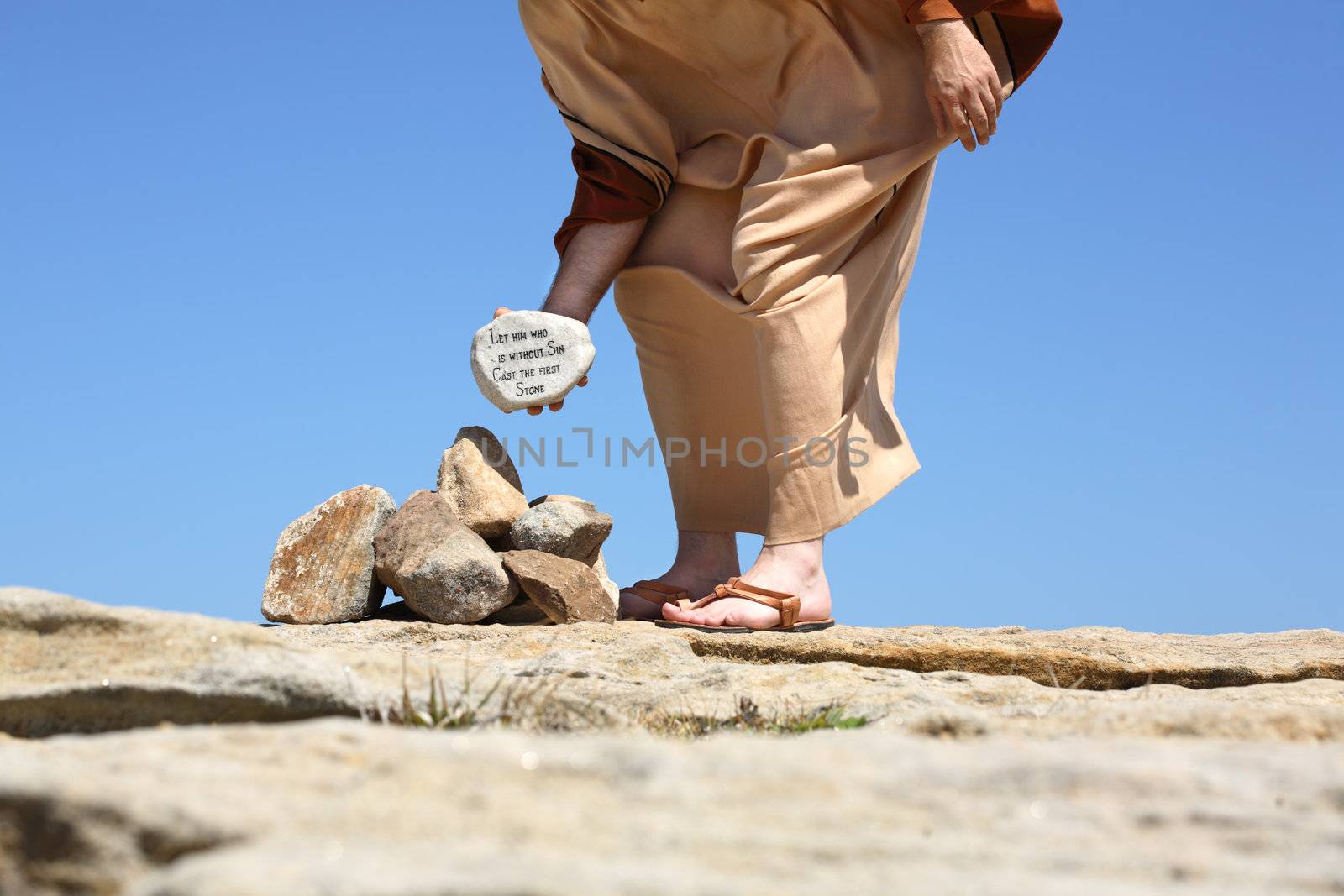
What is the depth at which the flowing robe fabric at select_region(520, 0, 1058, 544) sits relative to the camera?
325cm

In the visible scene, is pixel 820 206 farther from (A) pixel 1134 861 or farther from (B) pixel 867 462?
(A) pixel 1134 861

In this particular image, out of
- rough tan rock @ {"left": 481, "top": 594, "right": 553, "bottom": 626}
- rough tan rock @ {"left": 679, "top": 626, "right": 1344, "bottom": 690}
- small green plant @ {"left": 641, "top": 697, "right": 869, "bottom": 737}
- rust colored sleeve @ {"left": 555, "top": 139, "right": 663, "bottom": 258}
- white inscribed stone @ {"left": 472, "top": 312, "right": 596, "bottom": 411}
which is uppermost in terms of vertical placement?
rust colored sleeve @ {"left": 555, "top": 139, "right": 663, "bottom": 258}

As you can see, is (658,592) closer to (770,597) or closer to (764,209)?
(770,597)

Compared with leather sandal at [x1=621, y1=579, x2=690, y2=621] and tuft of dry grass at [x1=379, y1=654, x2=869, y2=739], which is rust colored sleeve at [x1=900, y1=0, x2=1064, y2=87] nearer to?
leather sandal at [x1=621, y1=579, x2=690, y2=621]

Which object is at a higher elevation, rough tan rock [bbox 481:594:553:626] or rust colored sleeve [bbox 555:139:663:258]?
rust colored sleeve [bbox 555:139:663:258]

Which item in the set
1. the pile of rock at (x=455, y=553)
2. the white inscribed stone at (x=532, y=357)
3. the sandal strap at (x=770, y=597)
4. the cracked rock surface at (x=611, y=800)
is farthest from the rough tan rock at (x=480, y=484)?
the cracked rock surface at (x=611, y=800)

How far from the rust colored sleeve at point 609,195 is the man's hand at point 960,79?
850mm

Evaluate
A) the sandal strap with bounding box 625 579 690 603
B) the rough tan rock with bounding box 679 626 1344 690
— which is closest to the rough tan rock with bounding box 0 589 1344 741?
the rough tan rock with bounding box 679 626 1344 690

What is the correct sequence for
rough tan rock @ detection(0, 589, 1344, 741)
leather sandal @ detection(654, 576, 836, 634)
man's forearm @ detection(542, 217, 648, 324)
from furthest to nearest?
man's forearm @ detection(542, 217, 648, 324), leather sandal @ detection(654, 576, 836, 634), rough tan rock @ detection(0, 589, 1344, 741)

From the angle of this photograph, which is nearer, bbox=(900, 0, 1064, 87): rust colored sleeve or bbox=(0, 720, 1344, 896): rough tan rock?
bbox=(0, 720, 1344, 896): rough tan rock

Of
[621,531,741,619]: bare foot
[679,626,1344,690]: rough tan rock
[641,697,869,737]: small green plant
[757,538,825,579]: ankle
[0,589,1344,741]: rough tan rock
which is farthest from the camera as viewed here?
[621,531,741,619]: bare foot

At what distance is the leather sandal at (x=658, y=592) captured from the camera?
11.6ft

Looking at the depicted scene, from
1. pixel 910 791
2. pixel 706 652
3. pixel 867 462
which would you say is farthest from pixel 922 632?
pixel 910 791

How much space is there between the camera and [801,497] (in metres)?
3.25
